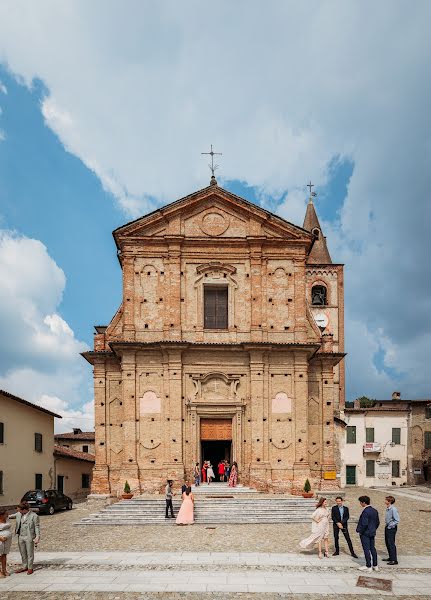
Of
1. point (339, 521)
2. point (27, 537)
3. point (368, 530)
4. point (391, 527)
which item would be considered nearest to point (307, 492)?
point (339, 521)

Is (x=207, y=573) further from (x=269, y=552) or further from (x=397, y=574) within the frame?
(x=397, y=574)

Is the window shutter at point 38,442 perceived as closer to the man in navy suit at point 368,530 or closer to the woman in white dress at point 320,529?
the woman in white dress at point 320,529

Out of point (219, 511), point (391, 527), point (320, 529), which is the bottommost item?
point (219, 511)

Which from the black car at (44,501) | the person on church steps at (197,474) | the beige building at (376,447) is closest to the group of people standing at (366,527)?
the person on church steps at (197,474)

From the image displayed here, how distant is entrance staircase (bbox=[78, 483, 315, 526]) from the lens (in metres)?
21.2

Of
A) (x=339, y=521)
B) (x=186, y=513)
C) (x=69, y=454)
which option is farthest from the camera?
(x=69, y=454)

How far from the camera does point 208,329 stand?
2895cm

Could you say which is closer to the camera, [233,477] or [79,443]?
[233,477]

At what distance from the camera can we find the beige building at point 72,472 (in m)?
39.0

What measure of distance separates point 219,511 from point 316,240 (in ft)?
118

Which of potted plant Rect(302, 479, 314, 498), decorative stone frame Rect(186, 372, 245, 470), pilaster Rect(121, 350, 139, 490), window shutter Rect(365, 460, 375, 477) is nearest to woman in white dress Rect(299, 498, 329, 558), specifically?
potted plant Rect(302, 479, 314, 498)

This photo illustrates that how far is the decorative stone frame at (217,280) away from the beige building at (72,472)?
16996 millimetres

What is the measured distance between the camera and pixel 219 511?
22.0m

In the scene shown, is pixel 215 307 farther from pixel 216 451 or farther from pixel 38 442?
pixel 38 442
